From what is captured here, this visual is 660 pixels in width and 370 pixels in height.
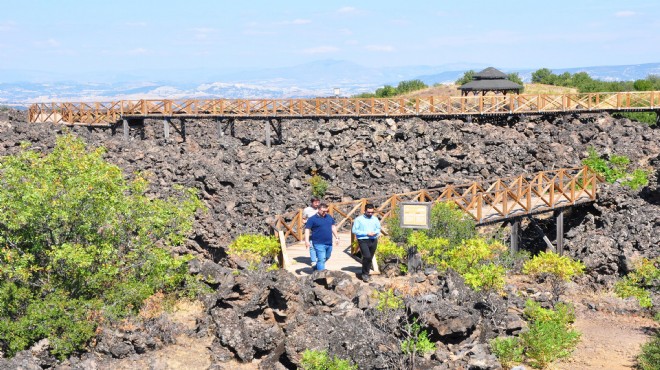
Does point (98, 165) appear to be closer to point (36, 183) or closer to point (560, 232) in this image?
point (36, 183)

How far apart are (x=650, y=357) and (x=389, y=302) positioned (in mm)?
3667

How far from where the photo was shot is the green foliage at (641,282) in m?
14.3

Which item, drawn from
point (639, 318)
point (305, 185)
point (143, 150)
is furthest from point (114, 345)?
point (143, 150)

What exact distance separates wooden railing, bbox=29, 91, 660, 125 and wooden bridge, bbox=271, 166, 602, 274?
8.59 meters

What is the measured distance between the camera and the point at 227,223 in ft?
76.5

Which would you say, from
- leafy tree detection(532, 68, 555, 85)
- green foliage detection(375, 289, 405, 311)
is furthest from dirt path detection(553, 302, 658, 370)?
leafy tree detection(532, 68, 555, 85)

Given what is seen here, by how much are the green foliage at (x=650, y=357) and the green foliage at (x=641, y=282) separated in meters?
3.07

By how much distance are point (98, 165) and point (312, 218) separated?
13.1ft

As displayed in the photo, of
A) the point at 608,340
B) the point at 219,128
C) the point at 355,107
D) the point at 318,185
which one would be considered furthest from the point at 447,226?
the point at 219,128

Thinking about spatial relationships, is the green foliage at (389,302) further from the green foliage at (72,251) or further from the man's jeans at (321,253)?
the green foliage at (72,251)

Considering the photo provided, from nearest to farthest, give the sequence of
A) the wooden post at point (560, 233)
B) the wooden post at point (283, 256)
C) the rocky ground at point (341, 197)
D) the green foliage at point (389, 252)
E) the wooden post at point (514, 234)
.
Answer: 1. the rocky ground at point (341, 197)
2. the green foliage at point (389, 252)
3. the wooden post at point (283, 256)
4. the wooden post at point (514, 234)
5. the wooden post at point (560, 233)

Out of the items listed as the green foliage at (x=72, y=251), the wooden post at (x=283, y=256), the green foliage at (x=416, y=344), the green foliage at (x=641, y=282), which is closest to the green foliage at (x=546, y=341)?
the green foliage at (x=416, y=344)

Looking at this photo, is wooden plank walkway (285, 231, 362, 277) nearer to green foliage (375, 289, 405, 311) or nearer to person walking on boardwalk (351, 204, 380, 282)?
person walking on boardwalk (351, 204, 380, 282)

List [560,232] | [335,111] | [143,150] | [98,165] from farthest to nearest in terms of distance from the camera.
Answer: [335,111] < [143,150] < [560,232] < [98,165]
